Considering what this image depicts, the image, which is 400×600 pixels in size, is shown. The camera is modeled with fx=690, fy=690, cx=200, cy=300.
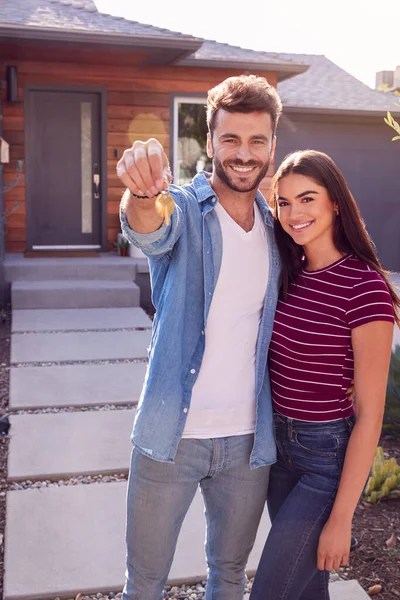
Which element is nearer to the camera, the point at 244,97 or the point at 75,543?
the point at 244,97

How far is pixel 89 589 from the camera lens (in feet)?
9.42

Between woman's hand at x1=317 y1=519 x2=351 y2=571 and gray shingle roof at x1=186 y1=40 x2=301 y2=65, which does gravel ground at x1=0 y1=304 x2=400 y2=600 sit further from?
gray shingle roof at x1=186 y1=40 x2=301 y2=65

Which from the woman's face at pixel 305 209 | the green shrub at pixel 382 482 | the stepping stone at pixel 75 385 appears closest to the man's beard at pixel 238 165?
the woman's face at pixel 305 209

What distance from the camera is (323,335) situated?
2059 mm

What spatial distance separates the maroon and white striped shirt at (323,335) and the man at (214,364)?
60 mm

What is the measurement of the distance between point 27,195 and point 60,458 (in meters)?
6.79

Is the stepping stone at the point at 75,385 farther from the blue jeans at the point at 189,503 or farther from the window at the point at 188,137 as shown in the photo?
the window at the point at 188,137

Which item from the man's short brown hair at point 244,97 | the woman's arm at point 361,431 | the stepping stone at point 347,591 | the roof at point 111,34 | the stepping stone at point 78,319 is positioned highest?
the roof at point 111,34

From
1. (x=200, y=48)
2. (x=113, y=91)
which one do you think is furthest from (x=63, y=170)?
(x=200, y=48)

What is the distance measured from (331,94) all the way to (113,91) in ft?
19.5

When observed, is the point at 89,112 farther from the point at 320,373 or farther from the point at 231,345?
the point at 320,373

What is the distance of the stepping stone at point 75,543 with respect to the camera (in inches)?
115

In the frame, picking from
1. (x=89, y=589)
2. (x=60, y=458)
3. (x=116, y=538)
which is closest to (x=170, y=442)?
(x=89, y=589)

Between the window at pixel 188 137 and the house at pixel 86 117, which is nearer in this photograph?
the house at pixel 86 117
